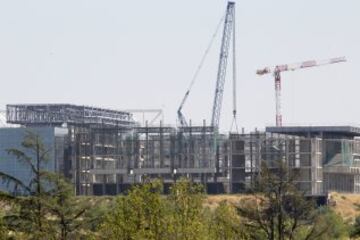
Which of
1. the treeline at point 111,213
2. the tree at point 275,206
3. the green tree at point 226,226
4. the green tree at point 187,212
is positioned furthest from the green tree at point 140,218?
the tree at point 275,206

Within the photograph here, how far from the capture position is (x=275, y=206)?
222 ft

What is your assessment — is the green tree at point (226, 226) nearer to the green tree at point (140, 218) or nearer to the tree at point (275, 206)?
the tree at point (275, 206)

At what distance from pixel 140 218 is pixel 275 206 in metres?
18.2

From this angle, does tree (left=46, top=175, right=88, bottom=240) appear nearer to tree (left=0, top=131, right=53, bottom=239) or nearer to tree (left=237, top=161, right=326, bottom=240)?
tree (left=0, top=131, right=53, bottom=239)

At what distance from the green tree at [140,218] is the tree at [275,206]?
15535 mm

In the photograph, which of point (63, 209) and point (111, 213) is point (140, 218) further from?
point (63, 209)

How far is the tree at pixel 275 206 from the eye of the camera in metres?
67.9

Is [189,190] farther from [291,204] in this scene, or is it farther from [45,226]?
[291,204]

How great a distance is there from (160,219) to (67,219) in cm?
877

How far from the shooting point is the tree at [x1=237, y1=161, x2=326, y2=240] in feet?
223

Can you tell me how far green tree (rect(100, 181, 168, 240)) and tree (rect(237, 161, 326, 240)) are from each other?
15.5 m

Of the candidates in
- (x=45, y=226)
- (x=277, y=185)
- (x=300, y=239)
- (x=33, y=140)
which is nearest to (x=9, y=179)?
(x=45, y=226)

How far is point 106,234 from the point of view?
52469mm

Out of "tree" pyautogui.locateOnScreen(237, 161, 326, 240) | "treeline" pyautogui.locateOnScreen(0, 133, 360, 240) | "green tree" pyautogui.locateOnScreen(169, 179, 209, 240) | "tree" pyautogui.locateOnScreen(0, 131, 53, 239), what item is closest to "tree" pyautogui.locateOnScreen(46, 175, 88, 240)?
"treeline" pyautogui.locateOnScreen(0, 133, 360, 240)
